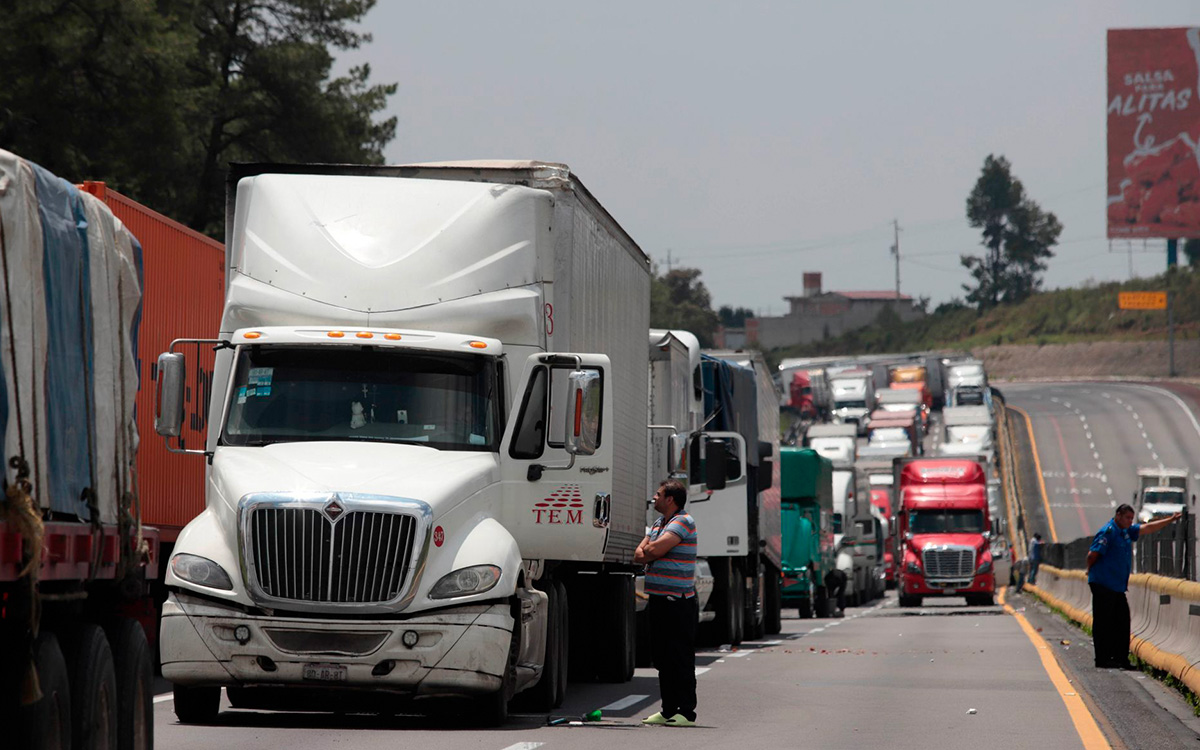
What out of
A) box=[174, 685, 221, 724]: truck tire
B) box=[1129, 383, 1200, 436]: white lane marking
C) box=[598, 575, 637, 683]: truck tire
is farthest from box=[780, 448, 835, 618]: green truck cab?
box=[1129, 383, 1200, 436]: white lane marking

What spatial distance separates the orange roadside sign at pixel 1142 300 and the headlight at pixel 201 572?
166664mm

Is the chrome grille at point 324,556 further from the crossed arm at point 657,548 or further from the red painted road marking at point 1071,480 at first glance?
the red painted road marking at point 1071,480

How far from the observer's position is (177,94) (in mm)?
51500

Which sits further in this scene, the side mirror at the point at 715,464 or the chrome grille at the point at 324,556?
the side mirror at the point at 715,464

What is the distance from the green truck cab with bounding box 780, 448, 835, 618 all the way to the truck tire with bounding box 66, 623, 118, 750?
94.1 ft

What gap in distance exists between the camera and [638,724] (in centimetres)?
1380

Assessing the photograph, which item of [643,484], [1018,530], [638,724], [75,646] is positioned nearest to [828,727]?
[638,724]

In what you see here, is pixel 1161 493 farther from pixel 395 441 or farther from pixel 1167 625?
pixel 395 441

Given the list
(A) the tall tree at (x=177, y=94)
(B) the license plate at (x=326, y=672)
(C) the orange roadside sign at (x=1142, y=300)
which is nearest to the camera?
(B) the license plate at (x=326, y=672)

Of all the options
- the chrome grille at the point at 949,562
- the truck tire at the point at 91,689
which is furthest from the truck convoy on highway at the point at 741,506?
the chrome grille at the point at 949,562

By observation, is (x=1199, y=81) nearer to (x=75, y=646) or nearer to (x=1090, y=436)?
(x=1090, y=436)

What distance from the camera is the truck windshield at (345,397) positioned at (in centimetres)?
1318

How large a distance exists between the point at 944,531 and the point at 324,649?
38.7 metres

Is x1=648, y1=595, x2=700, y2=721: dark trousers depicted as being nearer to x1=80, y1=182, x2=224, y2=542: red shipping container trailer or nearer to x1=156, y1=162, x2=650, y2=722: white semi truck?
x1=156, y1=162, x2=650, y2=722: white semi truck
